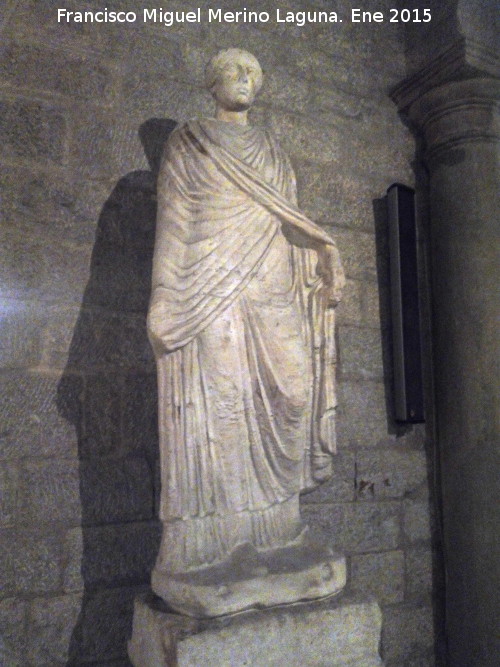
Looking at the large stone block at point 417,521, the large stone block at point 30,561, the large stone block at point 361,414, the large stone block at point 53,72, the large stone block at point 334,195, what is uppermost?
the large stone block at point 53,72

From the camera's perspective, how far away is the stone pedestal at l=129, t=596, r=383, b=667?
175cm

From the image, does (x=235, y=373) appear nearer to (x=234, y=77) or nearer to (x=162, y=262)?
(x=162, y=262)

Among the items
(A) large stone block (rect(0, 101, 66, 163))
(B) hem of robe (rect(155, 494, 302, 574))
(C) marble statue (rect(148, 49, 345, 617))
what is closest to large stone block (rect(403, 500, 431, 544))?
(C) marble statue (rect(148, 49, 345, 617))

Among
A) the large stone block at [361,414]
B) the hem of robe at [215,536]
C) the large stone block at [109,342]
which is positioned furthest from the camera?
the large stone block at [361,414]

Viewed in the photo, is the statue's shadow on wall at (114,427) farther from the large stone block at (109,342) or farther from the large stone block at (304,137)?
the large stone block at (304,137)

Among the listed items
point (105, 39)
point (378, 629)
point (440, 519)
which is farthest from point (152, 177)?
point (440, 519)

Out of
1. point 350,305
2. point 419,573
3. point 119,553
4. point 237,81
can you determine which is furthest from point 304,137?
point 419,573

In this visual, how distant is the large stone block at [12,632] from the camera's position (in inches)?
91.4

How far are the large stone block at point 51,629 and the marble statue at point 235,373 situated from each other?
67 cm

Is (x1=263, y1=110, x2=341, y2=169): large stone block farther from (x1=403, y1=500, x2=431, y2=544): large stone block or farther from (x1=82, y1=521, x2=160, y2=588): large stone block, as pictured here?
(x1=82, y1=521, x2=160, y2=588): large stone block

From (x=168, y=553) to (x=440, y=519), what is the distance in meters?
1.85

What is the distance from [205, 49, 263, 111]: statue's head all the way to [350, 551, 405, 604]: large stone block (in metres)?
2.11

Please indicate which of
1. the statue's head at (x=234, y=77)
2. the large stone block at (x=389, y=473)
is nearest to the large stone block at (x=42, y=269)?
the statue's head at (x=234, y=77)

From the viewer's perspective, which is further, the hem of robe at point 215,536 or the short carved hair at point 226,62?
the short carved hair at point 226,62
